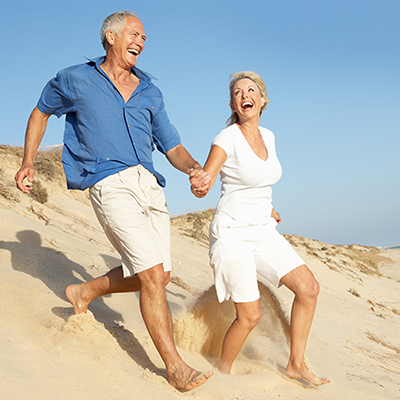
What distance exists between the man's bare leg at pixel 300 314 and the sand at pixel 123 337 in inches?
4.5

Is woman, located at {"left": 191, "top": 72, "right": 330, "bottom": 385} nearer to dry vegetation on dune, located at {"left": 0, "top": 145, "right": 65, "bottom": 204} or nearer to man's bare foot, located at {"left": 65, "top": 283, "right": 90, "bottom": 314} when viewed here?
man's bare foot, located at {"left": 65, "top": 283, "right": 90, "bottom": 314}

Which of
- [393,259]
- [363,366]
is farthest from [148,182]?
[393,259]

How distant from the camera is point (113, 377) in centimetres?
264

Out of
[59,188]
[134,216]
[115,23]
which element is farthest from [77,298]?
[59,188]

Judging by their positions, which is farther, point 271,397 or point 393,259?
point 393,259

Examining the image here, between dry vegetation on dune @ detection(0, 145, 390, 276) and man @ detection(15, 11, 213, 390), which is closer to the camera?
man @ detection(15, 11, 213, 390)

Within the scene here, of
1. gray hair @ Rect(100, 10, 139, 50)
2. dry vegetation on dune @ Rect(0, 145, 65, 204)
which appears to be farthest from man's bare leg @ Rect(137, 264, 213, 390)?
dry vegetation on dune @ Rect(0, 145, 65, 204)

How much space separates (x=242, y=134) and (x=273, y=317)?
1.82 metres

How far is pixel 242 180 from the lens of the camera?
11.4 feet

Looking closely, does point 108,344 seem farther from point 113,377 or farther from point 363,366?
point 363,366

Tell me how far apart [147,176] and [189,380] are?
1474 millimetres

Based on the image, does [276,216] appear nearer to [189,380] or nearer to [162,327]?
[162,327]

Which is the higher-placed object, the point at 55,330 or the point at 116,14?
the point at 116,14

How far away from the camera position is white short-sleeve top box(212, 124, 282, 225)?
136 inches
